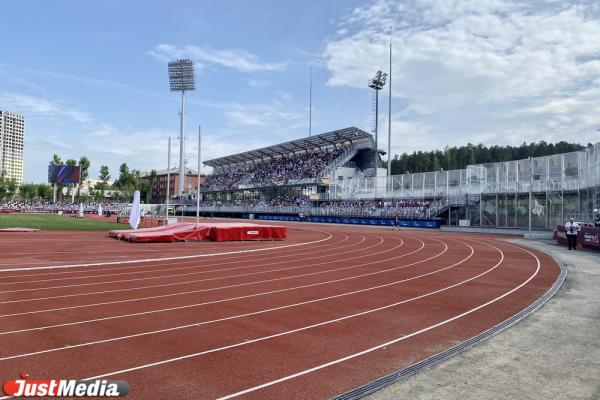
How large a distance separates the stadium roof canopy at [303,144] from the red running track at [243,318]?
166ft

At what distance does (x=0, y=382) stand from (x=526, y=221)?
118 ft

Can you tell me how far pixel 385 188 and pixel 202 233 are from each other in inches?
1171

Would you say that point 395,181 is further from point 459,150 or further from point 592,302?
point 459,150

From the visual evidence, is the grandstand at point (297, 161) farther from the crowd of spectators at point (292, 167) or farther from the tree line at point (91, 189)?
the tree line at point (91, 189)

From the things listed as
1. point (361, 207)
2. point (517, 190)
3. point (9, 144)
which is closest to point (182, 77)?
point (361, 207)

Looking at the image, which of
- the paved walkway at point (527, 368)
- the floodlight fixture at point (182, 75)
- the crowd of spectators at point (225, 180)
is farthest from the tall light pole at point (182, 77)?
the paved walkway at point (527, 368)

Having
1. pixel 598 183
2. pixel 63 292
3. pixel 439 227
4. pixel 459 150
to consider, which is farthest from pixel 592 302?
pixel 459 150

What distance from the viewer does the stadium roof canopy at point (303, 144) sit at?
213 feet

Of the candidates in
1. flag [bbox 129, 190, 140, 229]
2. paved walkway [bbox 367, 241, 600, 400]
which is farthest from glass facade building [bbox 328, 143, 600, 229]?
flag [bbox 129, 190, 140, 229]

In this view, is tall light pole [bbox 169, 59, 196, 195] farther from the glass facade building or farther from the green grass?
the glass facade building

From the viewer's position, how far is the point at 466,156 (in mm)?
106125

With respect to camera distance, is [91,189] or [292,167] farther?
[91,189]

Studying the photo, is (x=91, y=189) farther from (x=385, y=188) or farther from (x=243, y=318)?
(x=243, y=318)

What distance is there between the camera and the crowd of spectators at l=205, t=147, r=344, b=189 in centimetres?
6906
